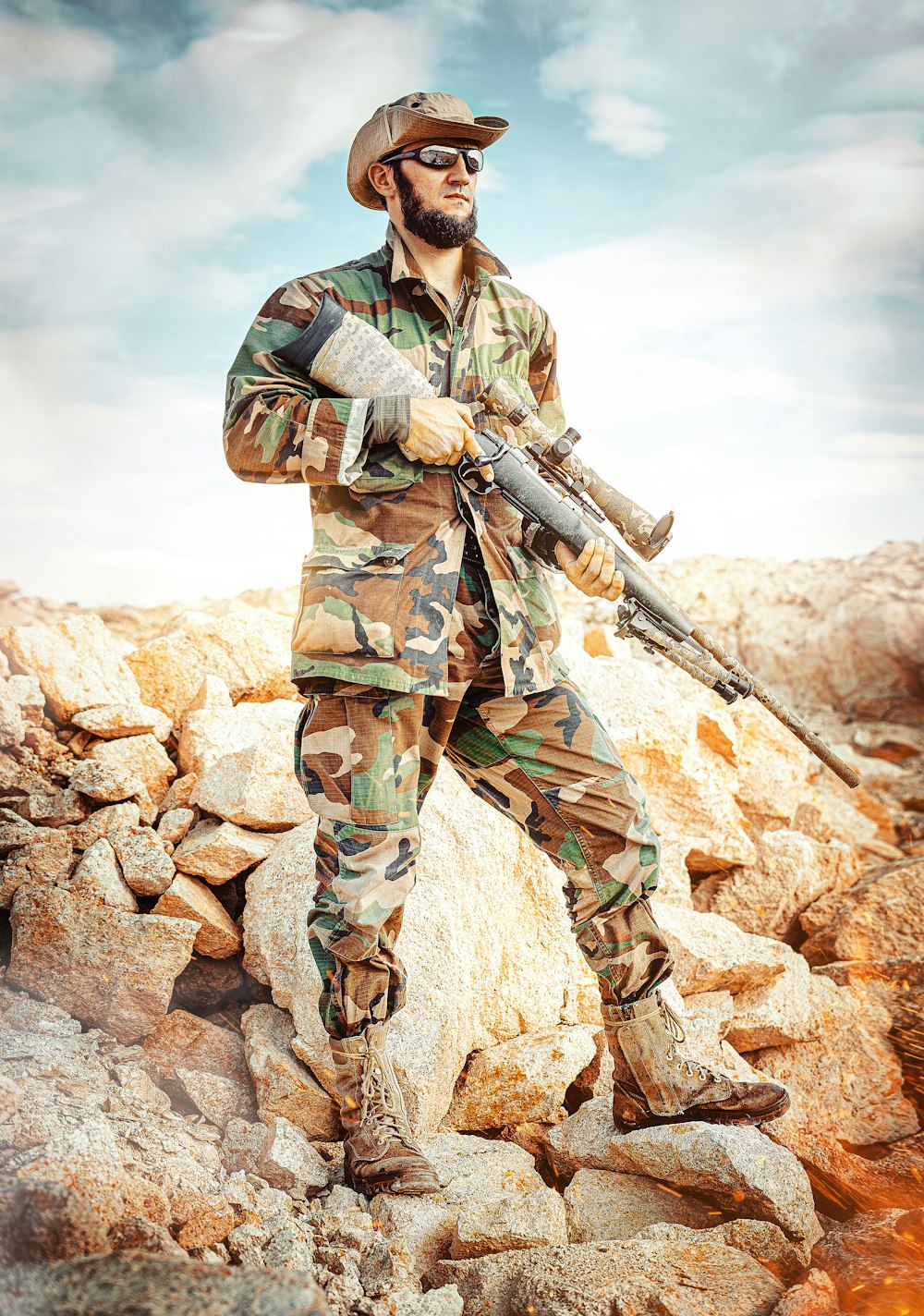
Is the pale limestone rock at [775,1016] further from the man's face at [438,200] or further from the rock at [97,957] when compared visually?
the man's face at [438,200]

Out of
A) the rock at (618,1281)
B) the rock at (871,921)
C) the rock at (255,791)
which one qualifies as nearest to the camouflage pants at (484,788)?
the rock at (618,1281)

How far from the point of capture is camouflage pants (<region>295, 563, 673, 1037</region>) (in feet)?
8.84

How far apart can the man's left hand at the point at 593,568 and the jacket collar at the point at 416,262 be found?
0.95 meters

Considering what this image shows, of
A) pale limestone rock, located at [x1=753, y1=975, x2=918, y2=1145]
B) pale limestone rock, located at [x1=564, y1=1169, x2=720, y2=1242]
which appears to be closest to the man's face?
pale limestone rock, located at [x1=564, y1=1169, x2=720, y2=1242]

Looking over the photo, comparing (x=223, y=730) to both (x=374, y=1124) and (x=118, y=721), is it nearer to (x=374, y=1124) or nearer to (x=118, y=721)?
(x=118, y=721)

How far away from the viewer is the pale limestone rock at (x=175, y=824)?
3865 mm

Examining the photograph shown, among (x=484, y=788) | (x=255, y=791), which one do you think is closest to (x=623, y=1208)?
(x=484, y=788)

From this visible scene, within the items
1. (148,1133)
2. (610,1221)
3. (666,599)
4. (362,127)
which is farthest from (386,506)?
(610,1221)

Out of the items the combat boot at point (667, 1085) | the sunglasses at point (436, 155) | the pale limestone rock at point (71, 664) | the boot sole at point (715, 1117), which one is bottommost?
the boot sole at point (715, 1117)

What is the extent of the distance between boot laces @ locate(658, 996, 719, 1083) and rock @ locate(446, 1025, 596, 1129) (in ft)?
1.80

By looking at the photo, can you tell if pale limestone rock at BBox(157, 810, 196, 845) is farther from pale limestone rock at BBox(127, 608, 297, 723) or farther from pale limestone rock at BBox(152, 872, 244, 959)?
pale limestone rock at BBox(127, 608, 297, 723)

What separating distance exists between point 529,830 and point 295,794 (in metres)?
1.43

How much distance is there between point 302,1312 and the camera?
160cm

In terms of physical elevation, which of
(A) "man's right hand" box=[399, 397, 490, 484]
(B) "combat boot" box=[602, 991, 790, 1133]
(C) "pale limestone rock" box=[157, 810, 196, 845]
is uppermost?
(A) "man's right hand" box=[399, 397, 490, 484]
